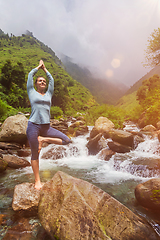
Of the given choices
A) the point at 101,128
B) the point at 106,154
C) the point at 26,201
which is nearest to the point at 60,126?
the point at 101,128

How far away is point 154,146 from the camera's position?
36.2 ft

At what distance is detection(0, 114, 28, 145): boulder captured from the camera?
1053cm

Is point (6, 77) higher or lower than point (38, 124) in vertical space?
higher

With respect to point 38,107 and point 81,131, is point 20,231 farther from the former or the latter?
point 81,131

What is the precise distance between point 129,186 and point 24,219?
481 centimetres

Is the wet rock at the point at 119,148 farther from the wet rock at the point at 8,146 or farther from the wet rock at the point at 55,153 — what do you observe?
the wet rock at the point at 8,146

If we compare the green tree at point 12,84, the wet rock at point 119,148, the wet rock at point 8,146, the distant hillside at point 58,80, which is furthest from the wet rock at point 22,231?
the distant hillside at point 58,80

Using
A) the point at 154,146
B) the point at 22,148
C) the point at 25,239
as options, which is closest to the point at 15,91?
the point at 22,148

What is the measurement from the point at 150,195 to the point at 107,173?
4239 millimetres

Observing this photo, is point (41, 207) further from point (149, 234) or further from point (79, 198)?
point (149, 234)

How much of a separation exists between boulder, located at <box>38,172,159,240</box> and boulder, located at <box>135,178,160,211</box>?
1132 mm

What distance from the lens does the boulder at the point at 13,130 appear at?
10.5m

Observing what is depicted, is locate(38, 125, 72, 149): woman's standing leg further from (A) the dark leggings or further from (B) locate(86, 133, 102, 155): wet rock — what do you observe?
(B) locate(86, 133, 102, 155): wet rock

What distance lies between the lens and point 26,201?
3.65 metres
